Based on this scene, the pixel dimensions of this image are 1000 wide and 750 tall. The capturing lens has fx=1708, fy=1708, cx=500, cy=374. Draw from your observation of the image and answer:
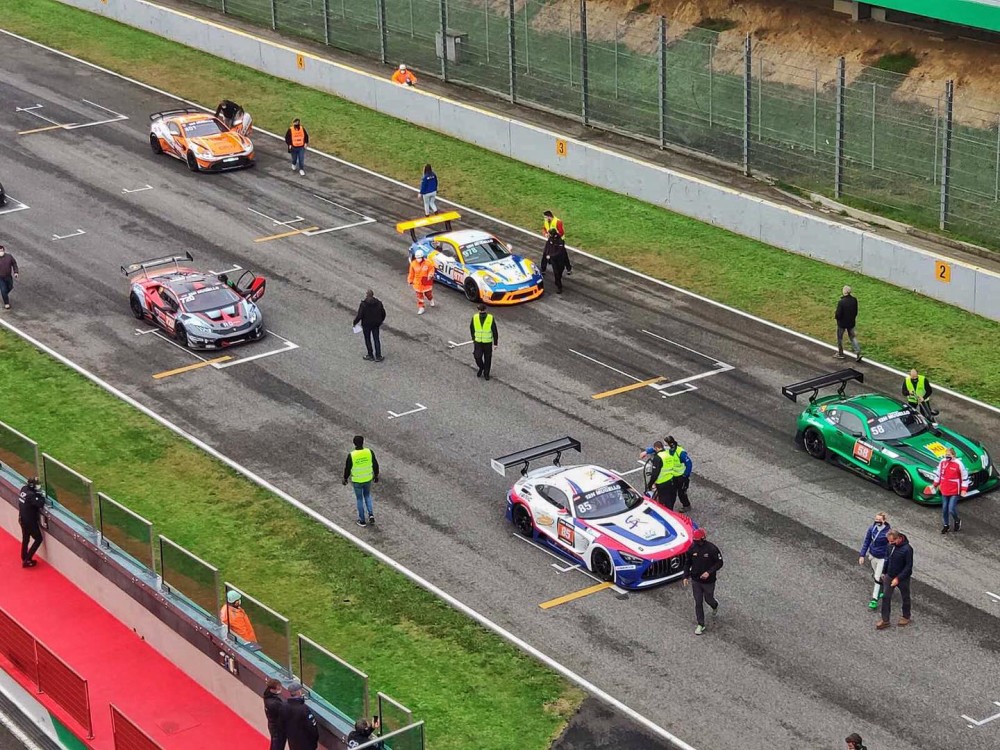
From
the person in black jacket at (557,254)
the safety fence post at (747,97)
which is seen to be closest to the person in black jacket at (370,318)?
the person in black jacket at (557,254)

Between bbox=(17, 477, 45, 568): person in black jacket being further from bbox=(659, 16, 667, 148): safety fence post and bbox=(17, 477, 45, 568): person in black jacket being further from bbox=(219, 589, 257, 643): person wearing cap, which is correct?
bbox=(659, 16, 667, 148): safety fence post

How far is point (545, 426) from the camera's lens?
32.2 meters

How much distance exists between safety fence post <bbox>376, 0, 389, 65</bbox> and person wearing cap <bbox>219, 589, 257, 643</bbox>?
32.8 m

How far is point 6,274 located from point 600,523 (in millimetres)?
17439

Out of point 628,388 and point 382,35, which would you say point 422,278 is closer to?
point 628,388

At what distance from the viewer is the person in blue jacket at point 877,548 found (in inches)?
1005

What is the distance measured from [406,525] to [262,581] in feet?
9.42

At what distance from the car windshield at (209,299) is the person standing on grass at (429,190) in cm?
832

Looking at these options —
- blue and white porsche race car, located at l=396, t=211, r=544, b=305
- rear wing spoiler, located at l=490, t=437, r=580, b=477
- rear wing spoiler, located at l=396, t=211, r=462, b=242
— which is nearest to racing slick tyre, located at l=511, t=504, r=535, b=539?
rear wing spoiler, located at l=490, t=437, r=580, b=477

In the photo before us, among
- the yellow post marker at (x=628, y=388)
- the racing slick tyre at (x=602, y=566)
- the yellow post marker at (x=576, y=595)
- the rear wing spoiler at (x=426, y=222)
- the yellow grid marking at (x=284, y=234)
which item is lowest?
the yellow post marker at (x=576, y=595)

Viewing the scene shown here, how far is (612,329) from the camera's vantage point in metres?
36.9

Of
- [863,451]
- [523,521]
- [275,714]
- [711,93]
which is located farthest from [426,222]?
[275,714]

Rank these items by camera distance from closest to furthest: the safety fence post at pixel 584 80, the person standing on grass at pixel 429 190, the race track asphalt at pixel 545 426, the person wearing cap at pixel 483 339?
the race track asphalt at pixel 545 426
the person wearing cap at pixel 483 339
the person standing on grass at pixel 429 190
the safety fence post at pixel 584 80

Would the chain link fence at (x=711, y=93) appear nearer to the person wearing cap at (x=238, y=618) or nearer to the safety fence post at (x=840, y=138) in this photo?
the safety fence post at (x=840, y=138)
